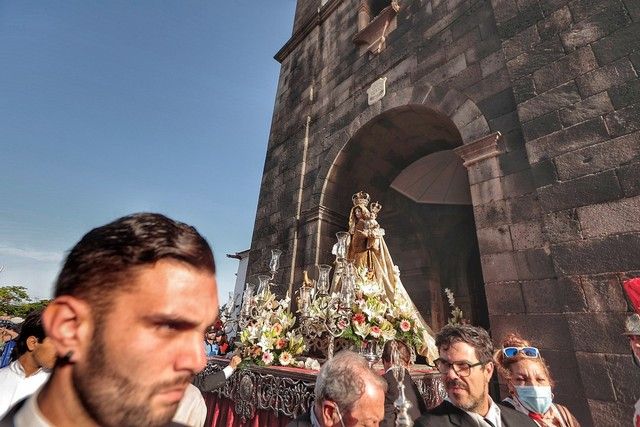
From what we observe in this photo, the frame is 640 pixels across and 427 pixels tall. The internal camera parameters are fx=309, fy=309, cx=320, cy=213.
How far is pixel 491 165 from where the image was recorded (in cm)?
414

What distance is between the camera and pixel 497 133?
4129mm

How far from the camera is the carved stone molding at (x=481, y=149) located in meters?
4.14

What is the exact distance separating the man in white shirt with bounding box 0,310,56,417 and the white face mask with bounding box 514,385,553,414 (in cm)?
327

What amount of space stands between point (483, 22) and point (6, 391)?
23.5ft

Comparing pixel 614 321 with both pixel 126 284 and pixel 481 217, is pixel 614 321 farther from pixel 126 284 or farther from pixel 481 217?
pixel 126 284

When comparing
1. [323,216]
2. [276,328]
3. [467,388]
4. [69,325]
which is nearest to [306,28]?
[323,216]

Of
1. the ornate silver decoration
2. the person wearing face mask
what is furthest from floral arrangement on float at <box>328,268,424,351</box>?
the person wearing face mask

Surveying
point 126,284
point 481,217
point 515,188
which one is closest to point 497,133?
point 515,188

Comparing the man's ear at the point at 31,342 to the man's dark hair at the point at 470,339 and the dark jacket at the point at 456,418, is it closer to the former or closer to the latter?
the dark jacket at the point at 456,418

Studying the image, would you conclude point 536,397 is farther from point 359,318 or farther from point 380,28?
point 380,28

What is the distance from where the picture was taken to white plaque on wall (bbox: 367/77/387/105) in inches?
254

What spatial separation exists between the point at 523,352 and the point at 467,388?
2.39 feet

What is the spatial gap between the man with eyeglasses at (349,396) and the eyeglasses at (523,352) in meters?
1.31

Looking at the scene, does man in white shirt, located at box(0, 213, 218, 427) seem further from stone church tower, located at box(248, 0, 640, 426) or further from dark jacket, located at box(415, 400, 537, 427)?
stone church tower, located at box(248, 0, 640, 426)
